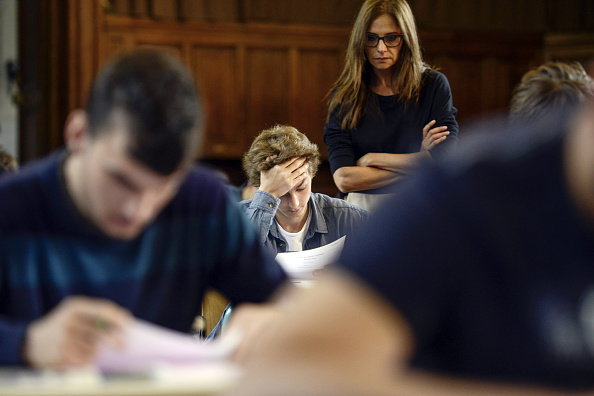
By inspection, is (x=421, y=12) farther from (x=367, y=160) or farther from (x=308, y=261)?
(x=308, y=261)

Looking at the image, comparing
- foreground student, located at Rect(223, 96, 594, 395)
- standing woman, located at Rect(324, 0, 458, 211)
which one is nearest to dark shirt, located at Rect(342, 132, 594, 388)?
foreground student, located at Rect(223, 96, 594, 395)

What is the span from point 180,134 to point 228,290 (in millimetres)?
390

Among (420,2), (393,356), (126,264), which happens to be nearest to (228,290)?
(126,264)

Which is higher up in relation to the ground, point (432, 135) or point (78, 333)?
point (432, 135)

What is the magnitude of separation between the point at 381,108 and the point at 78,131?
187 centimetres

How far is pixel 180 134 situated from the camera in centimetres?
96

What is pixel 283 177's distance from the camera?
2598 mm

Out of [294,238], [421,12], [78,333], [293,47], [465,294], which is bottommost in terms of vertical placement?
[294,238]

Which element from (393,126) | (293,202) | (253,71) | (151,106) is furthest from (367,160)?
(253,71)

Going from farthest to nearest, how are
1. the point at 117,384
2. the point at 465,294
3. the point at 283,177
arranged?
the point at 283,177, the point at 117,384, the point at 465,294

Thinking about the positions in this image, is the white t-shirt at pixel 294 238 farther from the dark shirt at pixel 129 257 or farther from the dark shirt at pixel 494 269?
the dark shirt at pixel 494 269

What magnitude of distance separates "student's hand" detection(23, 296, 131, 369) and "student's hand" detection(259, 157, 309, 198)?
1714 millimetres

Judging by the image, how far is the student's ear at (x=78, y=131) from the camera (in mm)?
1010

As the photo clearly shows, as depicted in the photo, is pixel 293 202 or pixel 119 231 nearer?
pixel 119 231
